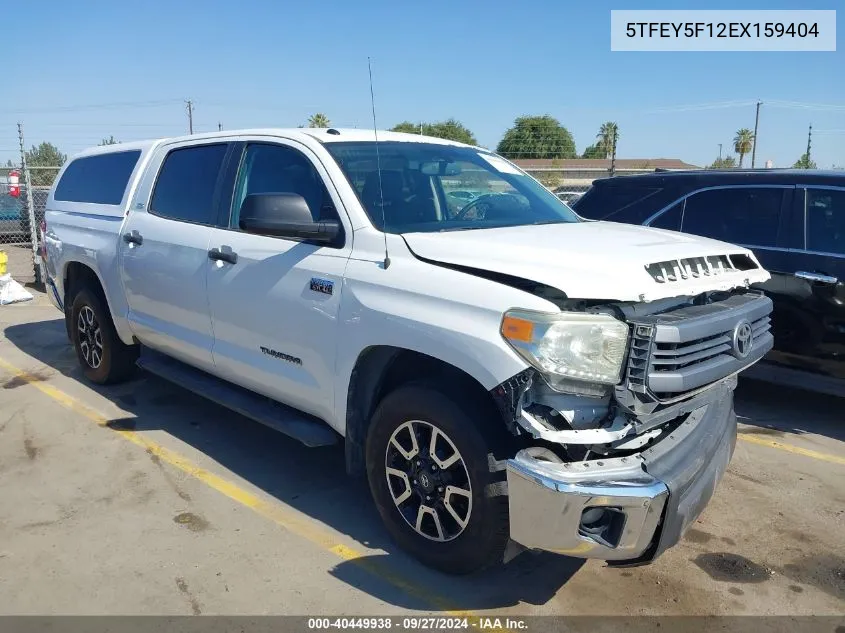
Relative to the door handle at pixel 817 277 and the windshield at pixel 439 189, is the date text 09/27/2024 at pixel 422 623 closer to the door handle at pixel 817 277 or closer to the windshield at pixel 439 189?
the windshield at pixel 439 189

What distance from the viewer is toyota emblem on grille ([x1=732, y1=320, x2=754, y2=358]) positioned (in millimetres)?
3125

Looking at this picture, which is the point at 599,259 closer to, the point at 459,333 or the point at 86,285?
the point at 459,333

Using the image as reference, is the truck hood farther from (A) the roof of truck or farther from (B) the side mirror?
(A) the roof of truck

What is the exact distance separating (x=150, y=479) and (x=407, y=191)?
92.8 inches

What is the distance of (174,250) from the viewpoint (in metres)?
4.70

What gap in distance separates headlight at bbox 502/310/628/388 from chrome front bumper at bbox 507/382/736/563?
0.33 m

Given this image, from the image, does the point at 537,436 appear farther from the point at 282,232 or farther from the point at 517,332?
the point at 282,232

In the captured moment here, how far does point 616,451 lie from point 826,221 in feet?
11.1

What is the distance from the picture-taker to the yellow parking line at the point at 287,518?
321cm

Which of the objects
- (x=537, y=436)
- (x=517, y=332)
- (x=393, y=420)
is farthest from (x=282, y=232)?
(x=537, y=436)

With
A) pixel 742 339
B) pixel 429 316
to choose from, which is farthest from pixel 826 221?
pixel 429 316

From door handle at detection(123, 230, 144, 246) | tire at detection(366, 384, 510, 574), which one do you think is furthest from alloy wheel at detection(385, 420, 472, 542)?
door handle at detection(123, 230, 144, 246)

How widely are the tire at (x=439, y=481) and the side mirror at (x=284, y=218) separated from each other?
90 centimetres

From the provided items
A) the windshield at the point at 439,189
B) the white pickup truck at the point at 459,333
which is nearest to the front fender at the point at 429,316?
the white pickup truck at the point at 459,333
